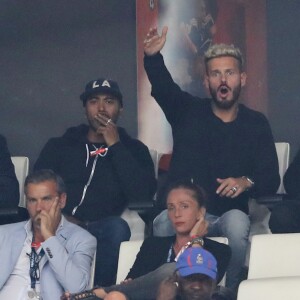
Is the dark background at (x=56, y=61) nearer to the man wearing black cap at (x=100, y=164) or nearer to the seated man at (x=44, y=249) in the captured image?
the man wearing black cap at (x=100, y=164)

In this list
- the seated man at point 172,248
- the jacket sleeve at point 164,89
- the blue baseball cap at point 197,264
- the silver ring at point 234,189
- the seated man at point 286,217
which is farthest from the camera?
the jacket sleeve at point 164,89

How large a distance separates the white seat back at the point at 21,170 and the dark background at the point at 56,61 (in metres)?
0.63

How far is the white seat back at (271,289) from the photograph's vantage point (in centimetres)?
584

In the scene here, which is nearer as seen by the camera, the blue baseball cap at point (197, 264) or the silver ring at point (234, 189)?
the blue baseball cap at point (197, 264)

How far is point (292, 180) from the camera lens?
7594mm

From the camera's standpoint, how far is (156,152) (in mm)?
8180

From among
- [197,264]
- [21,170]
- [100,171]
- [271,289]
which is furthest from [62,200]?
[271,289]

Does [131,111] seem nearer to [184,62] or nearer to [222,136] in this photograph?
[184,62]

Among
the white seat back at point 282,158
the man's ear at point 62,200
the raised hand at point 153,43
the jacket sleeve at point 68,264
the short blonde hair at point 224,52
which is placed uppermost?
the raised hand at point 153,43

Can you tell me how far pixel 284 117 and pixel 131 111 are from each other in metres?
1.02

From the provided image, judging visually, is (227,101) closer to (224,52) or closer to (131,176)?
(224,52)

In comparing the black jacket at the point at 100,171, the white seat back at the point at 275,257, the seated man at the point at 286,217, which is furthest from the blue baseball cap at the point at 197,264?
the black jacket at the point at 100,171

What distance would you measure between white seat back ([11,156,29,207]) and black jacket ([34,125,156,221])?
91 mm

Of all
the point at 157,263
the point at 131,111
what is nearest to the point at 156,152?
the point at 131,111
